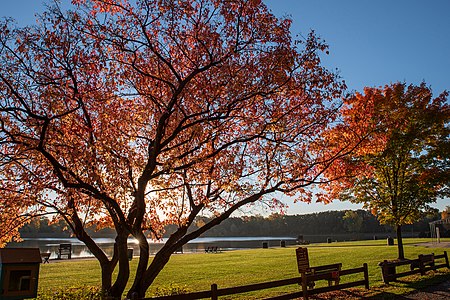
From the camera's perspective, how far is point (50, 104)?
8.97m

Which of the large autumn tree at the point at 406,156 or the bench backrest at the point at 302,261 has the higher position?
the large autumn tree at the point at 406,156

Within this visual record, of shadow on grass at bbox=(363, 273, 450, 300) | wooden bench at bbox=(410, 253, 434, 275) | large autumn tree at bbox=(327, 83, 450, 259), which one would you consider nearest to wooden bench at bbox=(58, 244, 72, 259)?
large autumn tree at bbox=(327, 83, 450, 259)

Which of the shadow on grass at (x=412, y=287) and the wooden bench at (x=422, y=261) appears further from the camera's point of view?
the wooden bench at (x=422, y=261)

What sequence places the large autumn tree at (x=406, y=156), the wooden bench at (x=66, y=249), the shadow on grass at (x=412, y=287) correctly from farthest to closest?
1. the wooden bench at (x=66, y=249)
2. the large autumn tree at (x=406, y=156)
3. the shadow on grass at (x=412, y=287)

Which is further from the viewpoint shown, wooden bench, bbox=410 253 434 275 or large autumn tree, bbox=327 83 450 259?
large autumn tree, bbox=327 83 450 259

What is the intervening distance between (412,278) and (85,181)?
14665mm

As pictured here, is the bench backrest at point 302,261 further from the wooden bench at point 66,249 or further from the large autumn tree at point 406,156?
the wooden bench at point 66,249

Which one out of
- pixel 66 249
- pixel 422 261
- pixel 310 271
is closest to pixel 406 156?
pixel 422 261

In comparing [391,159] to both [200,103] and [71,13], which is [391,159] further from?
[71,13]

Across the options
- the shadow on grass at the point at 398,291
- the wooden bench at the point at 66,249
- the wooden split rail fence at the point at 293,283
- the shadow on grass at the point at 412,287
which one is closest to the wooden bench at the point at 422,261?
the shadow on grass at the point at 412,287

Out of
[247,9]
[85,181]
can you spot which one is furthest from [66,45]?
[247,9]

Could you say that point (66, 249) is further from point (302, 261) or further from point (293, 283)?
point (293, 283)

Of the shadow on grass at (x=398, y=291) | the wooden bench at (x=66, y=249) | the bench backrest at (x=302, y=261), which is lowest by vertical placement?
the shadow on grass at (x=398, y=291)

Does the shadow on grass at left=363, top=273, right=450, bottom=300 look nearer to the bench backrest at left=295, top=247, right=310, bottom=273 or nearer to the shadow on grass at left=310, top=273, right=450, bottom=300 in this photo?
the shadow on grass at left=310, top=273, right=450, bottom=300
